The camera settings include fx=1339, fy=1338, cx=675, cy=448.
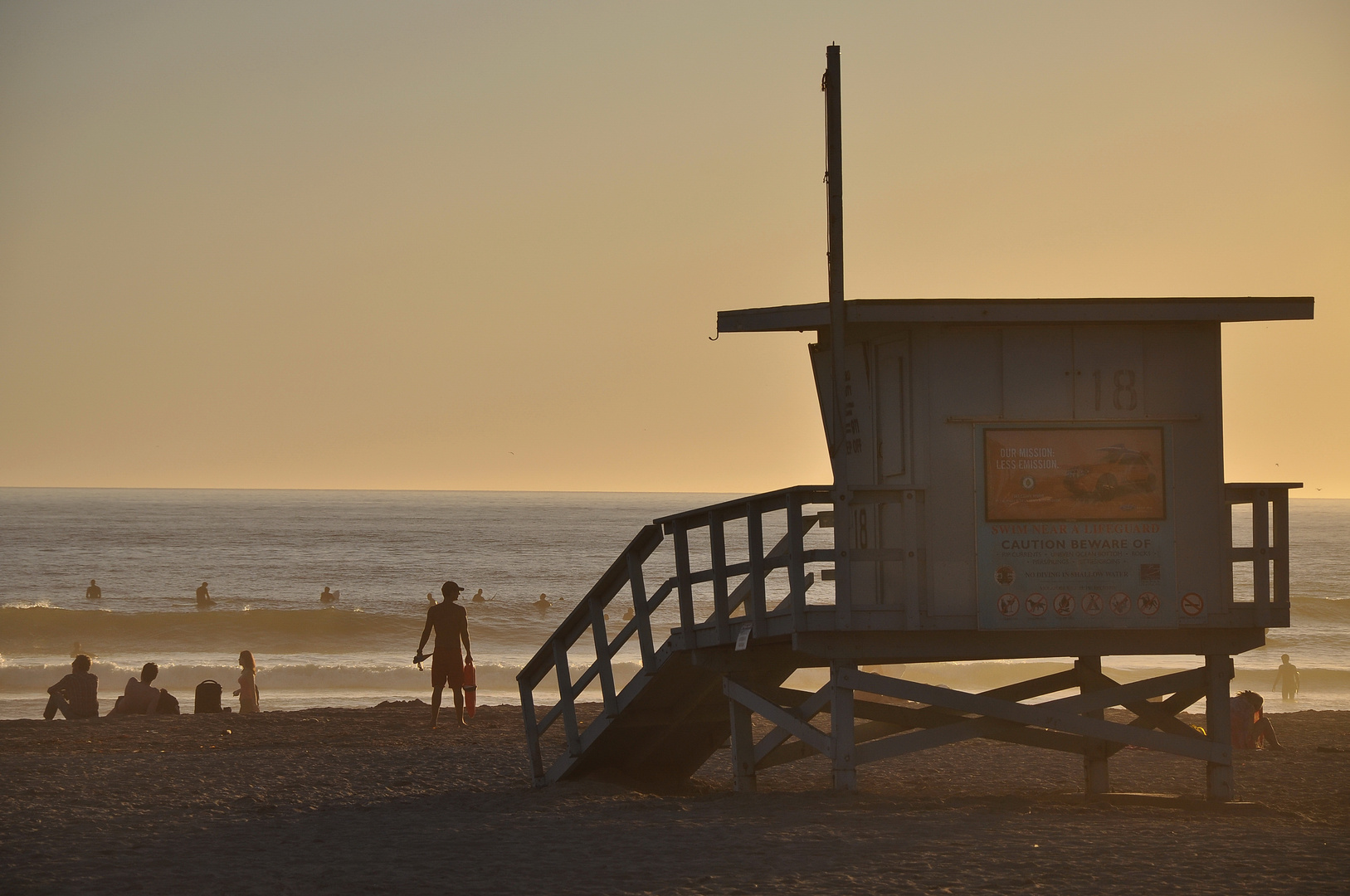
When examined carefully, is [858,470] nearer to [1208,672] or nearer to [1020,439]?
[1020,439]

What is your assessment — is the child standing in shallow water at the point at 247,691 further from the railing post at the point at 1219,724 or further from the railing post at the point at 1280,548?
the railing post at the point at 1280,548

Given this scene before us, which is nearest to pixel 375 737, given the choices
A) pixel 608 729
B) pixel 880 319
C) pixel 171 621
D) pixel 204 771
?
pixel 204 771

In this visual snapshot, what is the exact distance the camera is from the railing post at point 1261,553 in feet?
32.1

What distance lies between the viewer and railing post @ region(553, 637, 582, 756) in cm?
1199

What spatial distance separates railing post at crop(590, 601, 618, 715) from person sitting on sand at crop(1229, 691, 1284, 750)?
8133 millimetres

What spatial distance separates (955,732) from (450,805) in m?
4.03

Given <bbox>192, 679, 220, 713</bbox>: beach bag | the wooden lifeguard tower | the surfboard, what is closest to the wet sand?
the wooden lifeguard tower

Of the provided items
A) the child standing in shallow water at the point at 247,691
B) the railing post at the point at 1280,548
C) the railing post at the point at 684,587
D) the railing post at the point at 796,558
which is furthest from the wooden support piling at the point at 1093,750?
the child standing in shallow water at the point at 247,691

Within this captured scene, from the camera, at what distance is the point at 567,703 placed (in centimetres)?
1212

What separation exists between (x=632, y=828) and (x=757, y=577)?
210 cm

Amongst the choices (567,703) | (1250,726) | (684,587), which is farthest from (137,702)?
(1250,726)

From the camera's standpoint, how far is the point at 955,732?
10.2 m

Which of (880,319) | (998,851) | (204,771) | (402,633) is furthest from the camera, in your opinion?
(402,633)

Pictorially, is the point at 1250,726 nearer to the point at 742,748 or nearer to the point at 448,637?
the point at 742,748
